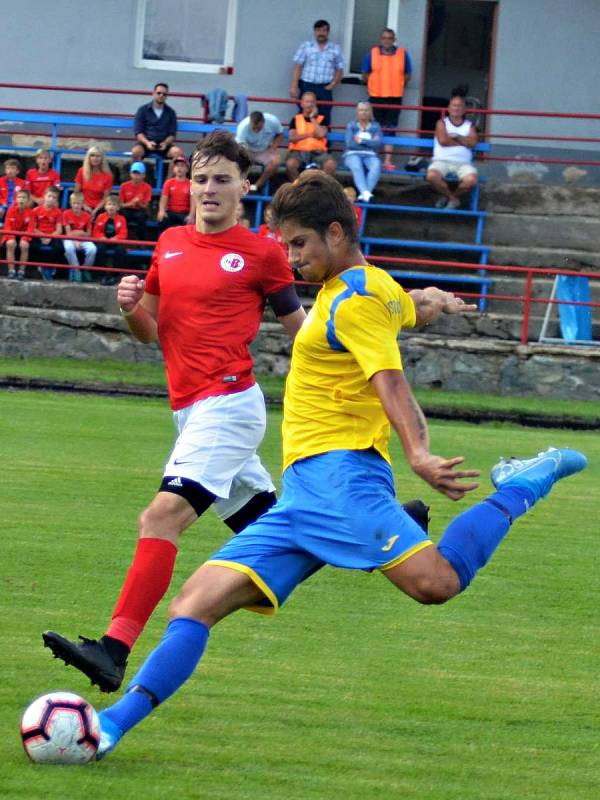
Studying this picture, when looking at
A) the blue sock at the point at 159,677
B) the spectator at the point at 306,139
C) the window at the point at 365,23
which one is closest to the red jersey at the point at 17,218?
the spectator at the point at 306,139

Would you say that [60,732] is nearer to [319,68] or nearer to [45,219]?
[45,219]

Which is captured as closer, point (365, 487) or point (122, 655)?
point (365, 487)

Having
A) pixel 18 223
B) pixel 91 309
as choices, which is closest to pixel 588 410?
pixel 91 309

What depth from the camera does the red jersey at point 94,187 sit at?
22.0 meters

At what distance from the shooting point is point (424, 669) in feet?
20.9

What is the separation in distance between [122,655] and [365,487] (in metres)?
1.19

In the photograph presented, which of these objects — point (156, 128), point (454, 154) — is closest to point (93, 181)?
point (156, 128)

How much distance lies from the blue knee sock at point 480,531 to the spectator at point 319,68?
63.3 ft

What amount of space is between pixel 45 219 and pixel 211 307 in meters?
15.3

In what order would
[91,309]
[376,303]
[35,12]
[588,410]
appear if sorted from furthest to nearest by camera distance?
[35,12], [91,309], [588,410], [376,303]

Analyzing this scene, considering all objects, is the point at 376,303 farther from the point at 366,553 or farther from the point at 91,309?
the point at 91,309

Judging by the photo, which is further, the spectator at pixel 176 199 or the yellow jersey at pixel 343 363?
the spectator at pixel 176 199

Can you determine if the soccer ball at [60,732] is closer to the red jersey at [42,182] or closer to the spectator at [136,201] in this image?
the spectator at [136,201]

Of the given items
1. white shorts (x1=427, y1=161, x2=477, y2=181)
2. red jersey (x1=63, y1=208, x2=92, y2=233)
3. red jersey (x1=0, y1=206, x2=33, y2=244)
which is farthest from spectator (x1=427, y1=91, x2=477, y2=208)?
red jersey (x1=0, y1=206, x2=33, y2=244)
